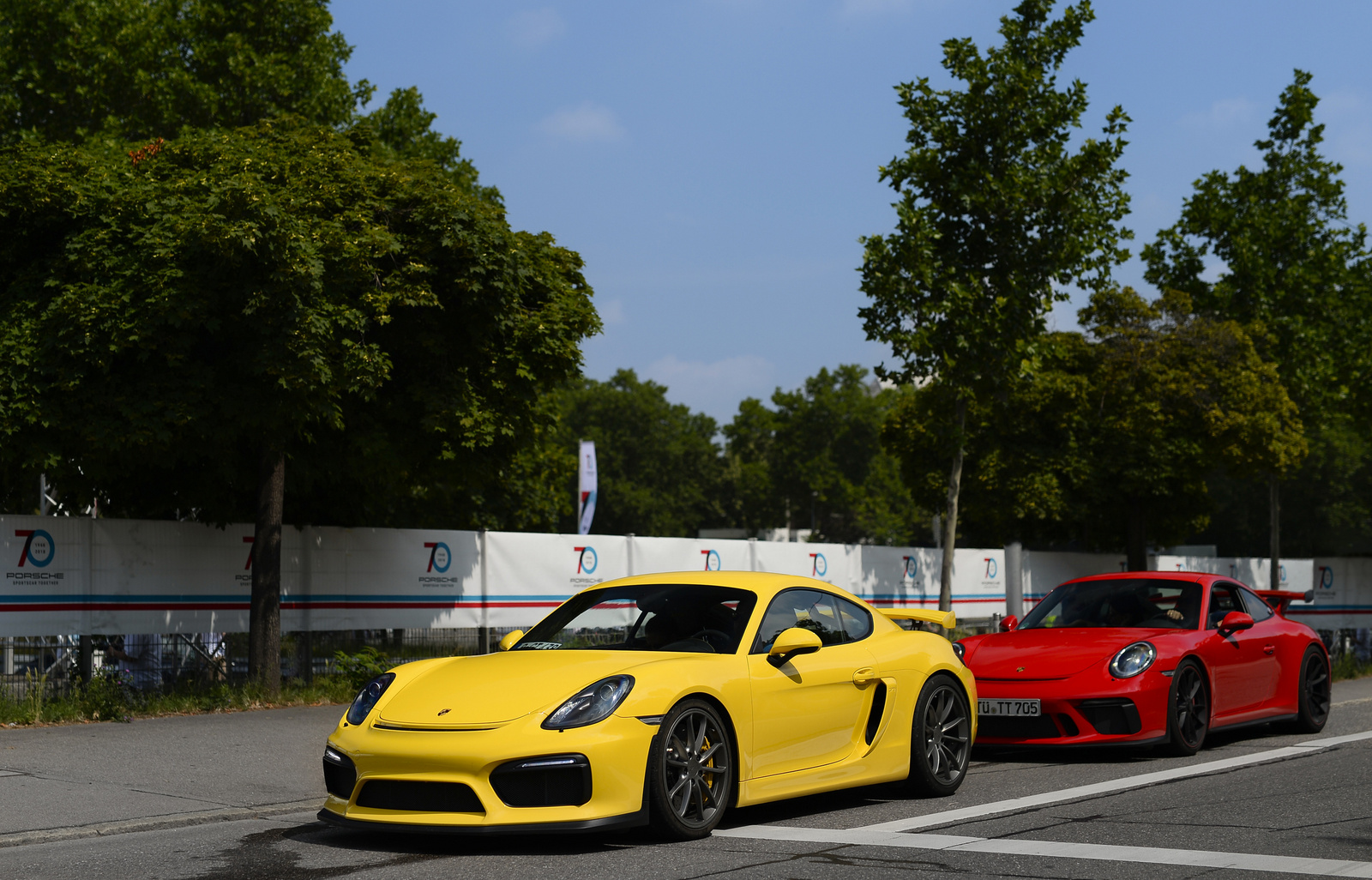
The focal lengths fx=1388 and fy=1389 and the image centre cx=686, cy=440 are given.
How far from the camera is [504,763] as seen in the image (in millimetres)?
6406

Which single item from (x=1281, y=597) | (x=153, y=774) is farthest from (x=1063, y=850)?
(x=1281, y=597)

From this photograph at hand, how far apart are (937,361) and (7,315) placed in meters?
13.1

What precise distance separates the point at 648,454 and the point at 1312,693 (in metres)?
106

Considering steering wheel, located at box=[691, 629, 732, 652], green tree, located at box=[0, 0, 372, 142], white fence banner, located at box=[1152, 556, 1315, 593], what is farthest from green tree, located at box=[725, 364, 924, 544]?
steering wheel, located at box=[691, 629, 732, 652]

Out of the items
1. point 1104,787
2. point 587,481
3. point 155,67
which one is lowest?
point 1104,787

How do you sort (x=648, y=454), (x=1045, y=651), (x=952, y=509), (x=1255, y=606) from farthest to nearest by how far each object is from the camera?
(x=648, y=454) < (x=952, y=509) < (x=1255, y=606) < (x=1045, y=651)

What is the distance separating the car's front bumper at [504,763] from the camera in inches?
252

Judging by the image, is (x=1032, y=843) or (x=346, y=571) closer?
(x=1032, y=843)

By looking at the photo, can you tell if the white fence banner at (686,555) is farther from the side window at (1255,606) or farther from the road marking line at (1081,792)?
the road marking line at (1081,792)

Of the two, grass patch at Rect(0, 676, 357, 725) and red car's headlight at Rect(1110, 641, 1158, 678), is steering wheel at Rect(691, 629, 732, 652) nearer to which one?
red car's headlight at Rect(1110, 641, 1158, 678)

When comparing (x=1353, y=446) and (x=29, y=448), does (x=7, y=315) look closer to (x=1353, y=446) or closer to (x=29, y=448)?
(x=29, y=448)

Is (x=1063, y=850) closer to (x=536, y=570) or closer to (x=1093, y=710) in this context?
(x=1093, y=710)

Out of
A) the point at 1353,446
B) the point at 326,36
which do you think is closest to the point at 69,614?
the point at 326,36

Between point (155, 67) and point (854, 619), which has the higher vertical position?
point (155, 67)
